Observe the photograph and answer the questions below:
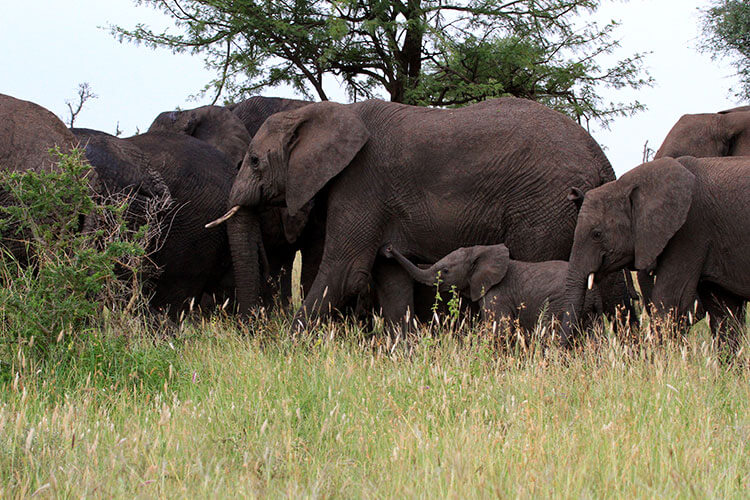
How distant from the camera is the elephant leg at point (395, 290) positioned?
26.8ft

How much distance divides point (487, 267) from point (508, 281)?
20 cm

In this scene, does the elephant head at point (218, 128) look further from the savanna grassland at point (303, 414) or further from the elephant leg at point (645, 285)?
the elephant leg at point (645, 285)

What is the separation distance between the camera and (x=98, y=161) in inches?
331

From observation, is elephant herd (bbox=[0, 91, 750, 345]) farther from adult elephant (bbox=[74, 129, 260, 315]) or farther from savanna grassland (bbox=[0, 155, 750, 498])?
savanna grassland (bbox=[0, 155, 750, 498])

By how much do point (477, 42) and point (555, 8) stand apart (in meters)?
1.91

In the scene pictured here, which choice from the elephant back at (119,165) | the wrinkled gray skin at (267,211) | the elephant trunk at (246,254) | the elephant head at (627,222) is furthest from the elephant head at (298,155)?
the elephant head at (627,222)

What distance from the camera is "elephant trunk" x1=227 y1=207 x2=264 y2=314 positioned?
874 centimetres

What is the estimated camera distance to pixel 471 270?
7402mm

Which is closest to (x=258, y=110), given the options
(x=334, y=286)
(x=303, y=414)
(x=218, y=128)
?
(x=218, y=128)

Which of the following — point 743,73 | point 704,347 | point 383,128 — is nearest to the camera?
point 704,347

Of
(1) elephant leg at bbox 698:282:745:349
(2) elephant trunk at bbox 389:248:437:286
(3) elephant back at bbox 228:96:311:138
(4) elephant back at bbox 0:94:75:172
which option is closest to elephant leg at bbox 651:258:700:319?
(1) elephant leg at bbox 698:282:745:349

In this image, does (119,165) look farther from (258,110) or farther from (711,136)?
(711,136)

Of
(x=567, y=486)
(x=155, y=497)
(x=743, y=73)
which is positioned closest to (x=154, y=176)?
(x=155, y=497)

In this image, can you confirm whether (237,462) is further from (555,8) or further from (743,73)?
(743,73)
